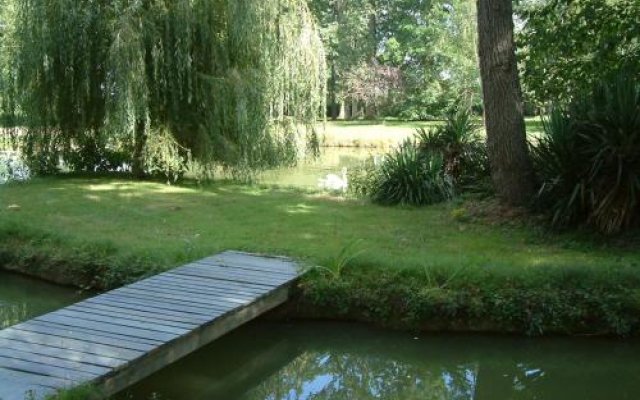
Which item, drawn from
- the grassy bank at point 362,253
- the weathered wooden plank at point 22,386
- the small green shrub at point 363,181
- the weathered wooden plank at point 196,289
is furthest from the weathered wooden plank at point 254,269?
the small green shrub at point 363,181

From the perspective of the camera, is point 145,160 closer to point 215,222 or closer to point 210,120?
point 210,120

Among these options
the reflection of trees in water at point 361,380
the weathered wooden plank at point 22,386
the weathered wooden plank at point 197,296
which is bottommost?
the reflection of trees in water at point 361,380

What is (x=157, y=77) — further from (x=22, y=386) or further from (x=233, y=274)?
(x=22, y=386)

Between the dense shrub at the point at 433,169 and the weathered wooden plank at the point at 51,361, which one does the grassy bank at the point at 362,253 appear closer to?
the dense shrub at the point at 433,169

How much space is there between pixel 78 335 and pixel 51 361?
1.63ft

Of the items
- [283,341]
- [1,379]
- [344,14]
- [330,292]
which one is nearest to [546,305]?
[330,292]

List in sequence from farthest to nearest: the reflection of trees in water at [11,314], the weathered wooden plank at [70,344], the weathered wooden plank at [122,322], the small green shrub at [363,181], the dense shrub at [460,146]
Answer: the small green shrub at [363,181] < the dense shrub at [460,146] < the reflection of trees in water at [11,314] < the weathered wooden plank at [122,322] < the weathered wooden plank at [70,344]

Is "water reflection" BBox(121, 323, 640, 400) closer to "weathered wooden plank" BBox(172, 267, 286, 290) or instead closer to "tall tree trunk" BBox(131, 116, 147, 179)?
"weathered wooden plank" BBox(172, 267, 286, 290)

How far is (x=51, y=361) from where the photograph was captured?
417 centimetres

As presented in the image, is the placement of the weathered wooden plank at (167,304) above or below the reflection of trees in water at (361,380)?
above

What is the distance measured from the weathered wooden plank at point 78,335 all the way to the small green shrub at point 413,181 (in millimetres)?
6481

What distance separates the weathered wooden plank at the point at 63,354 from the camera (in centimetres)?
416

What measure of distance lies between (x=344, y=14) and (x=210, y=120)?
3032cm

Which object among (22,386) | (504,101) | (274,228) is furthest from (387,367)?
(504,101)
